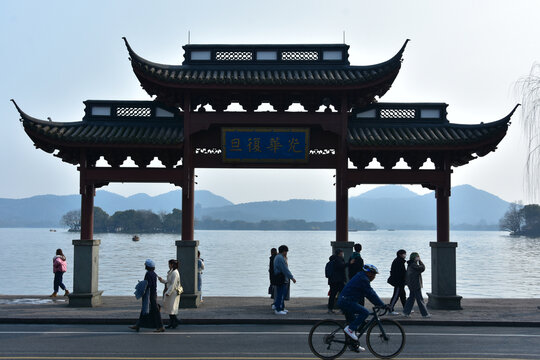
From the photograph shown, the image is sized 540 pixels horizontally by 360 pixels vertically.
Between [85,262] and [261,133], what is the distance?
6.74 meters

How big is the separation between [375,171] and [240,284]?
28.8 meters

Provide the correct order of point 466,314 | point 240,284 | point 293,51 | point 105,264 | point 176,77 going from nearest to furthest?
point 466,314
point 176,77
point 293,51
point 240,284
point 105,264

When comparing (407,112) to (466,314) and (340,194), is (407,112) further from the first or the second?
(466,314)

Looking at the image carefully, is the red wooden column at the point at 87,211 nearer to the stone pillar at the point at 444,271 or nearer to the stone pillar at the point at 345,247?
the stone pillar at the point at 345,247

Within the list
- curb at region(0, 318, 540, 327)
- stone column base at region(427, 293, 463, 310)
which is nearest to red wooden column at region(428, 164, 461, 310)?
stone column base at region(427, 293, 463, 310)

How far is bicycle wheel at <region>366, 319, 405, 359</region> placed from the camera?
38.2ft

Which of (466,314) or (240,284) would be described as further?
(240,284)

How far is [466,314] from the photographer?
1747 cm

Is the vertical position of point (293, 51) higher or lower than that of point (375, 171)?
higher

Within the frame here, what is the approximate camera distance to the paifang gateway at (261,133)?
18.9m

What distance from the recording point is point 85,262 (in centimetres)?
1902

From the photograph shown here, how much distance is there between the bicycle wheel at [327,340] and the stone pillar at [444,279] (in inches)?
320

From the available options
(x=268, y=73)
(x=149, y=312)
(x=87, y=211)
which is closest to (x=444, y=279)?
(x=268, y=73)

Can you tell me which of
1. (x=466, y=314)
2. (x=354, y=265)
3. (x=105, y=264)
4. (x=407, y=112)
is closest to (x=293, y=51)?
(x=407, y=112)
